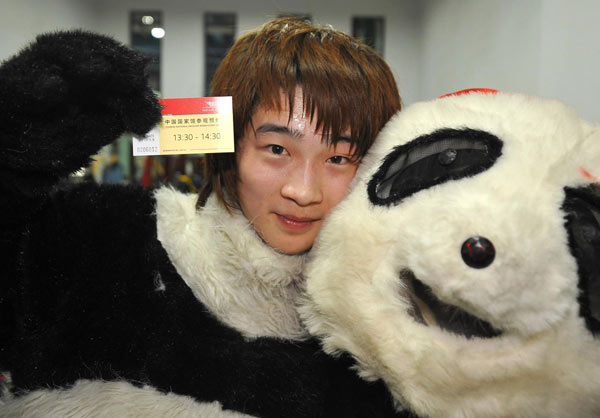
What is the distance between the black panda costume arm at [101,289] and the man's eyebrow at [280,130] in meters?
0.21

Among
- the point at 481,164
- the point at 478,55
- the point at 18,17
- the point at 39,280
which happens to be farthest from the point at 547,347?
the point at 18,17

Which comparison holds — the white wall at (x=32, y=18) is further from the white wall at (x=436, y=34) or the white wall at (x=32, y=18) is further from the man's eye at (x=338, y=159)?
the man's eye at (x=338, y=159)

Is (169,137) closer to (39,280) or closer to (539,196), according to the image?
(39,280)

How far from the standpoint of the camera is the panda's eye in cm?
65

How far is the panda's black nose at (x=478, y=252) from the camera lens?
536 mm

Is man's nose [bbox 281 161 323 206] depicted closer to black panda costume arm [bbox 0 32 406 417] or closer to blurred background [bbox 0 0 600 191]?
black panda costume arm [bbox 0 32 406 417]

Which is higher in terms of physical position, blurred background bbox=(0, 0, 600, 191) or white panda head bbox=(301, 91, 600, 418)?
blurred background bbox=(0, 0, 600, 191)

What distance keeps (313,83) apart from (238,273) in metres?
0.42

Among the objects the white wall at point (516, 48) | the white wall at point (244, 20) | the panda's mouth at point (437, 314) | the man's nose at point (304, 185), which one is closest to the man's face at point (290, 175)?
the man's nose at point (304, 185)

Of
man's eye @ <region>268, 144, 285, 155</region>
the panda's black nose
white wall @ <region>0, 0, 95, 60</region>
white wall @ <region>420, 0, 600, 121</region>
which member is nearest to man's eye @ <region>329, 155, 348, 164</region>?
man's eye @ <region>268, 144, 285, 155</region>

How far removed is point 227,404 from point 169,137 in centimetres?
50

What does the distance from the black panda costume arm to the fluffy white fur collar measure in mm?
26

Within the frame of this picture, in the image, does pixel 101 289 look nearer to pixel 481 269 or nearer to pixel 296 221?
pixel 296 221

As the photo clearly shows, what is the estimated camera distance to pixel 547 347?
0.57m
